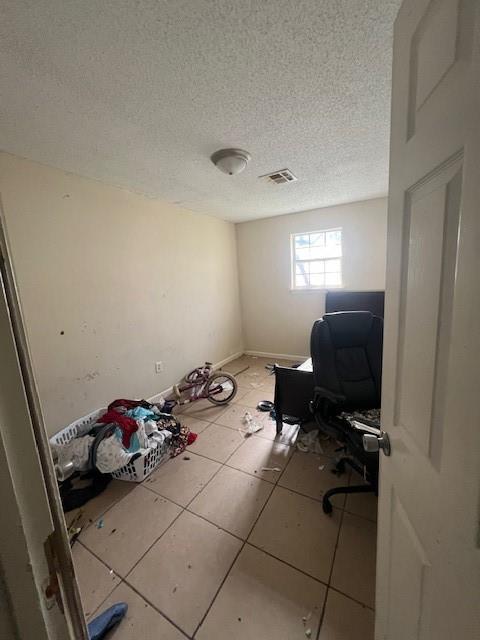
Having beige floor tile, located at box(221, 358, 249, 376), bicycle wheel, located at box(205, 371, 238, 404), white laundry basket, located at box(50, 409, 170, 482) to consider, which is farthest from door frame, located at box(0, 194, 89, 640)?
beige floor tile, located at box(221, 358, 249, 376)

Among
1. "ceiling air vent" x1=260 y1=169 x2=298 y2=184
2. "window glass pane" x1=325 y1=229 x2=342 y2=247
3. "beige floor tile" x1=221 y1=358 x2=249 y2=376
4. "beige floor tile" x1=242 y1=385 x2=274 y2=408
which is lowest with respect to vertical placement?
"beige floor tile" x1=242 y1=385 x2=274 y2=408

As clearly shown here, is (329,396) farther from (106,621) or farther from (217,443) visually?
(106,621)

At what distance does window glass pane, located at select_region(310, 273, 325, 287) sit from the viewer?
12.5 feet

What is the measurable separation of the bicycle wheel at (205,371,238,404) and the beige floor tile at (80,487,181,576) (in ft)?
4.15

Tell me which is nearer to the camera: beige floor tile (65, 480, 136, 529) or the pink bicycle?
beige floor tile (65, 480, 136, 529)

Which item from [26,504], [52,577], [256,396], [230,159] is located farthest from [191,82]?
[256,396]

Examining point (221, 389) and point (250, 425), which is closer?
point (250, 425)

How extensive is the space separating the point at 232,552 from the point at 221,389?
1.71 m

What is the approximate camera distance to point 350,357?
1.78 meters

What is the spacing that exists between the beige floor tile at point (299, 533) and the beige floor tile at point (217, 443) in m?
0.56

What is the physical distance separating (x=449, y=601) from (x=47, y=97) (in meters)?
2.26

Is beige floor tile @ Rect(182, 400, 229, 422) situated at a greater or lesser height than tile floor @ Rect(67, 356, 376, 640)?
greater

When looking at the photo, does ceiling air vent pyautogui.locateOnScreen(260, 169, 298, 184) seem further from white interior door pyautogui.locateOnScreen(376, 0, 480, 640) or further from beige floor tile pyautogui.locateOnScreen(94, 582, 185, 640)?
beige floor tile pyautogui.locateOnScreen(94, 582, 185, 640)

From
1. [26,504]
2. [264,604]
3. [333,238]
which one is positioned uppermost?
[333,238]
